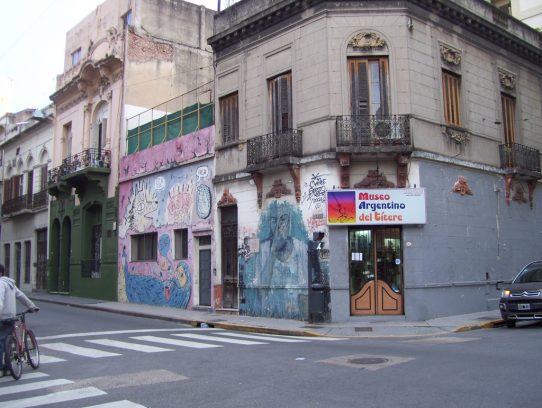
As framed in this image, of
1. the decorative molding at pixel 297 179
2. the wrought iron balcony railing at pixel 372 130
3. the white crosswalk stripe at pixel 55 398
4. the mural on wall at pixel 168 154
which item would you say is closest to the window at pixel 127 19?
the mural on wall at pixel 168 154

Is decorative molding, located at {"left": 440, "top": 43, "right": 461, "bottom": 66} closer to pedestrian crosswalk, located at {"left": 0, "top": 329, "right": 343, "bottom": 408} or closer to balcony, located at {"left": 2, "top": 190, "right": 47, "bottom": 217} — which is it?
pedestrian crosswalk, located at {"left": 0, "top": 329, "right": 343, "bottom": 408}

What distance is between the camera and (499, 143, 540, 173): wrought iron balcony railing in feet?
66.2

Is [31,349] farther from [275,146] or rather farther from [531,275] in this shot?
[531,275]

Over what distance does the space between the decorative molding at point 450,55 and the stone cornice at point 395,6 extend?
97cm

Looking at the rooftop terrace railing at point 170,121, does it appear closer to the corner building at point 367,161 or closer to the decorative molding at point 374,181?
the corner building at point 367,161

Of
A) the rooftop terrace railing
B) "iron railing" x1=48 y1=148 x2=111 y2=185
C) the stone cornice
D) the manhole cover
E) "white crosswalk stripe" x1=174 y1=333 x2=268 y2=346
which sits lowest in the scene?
"white crosswalk stripe" x1=174 y1=333 x2=268 y2=346

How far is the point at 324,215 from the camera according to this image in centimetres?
1666

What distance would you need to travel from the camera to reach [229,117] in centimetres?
2083

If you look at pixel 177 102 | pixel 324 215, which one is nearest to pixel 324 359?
pixel 324 215

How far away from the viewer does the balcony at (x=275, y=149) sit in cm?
1736

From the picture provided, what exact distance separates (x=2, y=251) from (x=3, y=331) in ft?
119

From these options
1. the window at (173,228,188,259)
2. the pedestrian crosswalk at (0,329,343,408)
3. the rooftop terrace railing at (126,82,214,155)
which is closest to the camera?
the pedestrian crosswalk at (0,329,343,408)

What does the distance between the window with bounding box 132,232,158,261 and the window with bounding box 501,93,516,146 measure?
15.2 m

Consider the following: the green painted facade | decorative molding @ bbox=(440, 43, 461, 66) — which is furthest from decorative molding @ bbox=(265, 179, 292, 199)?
the green painted facade
